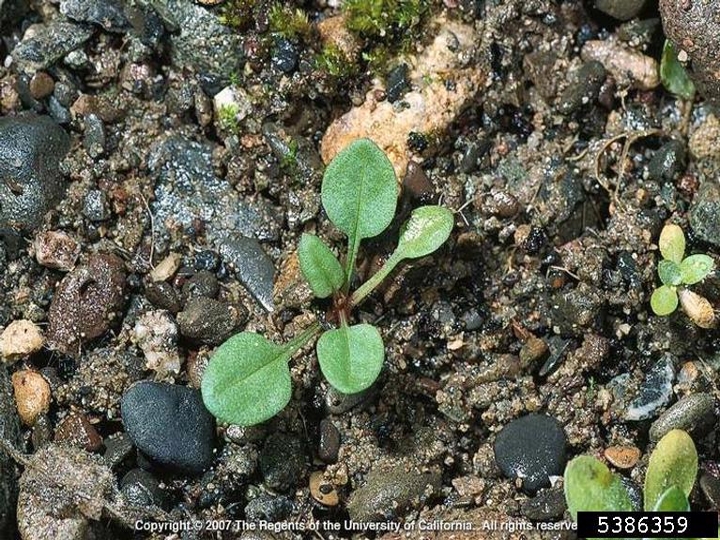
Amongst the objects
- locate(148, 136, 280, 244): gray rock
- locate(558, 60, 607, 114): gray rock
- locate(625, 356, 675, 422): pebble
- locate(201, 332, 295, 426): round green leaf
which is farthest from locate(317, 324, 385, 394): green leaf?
locate(558, 60, 607, 114): gray rock

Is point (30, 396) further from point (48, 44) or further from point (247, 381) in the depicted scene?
point (48, 44)

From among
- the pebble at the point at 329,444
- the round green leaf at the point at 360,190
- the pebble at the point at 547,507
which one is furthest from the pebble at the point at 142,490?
the pebble at the point at 547,507

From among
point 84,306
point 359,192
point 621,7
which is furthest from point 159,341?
point 621,7

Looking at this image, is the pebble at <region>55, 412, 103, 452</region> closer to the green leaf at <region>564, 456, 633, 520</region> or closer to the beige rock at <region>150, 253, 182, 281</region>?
the beige rock at <region>150, 253, 182, 281</region>

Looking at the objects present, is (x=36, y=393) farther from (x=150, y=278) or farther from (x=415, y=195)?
(x=415, y=195)

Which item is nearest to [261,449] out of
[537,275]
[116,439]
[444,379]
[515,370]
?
[116,439]
